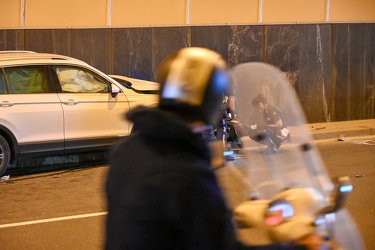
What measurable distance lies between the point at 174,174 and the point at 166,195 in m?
0.07

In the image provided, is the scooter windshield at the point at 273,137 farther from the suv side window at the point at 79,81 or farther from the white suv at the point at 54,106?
the suv side window at the point at 79,81

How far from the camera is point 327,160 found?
11352 mm

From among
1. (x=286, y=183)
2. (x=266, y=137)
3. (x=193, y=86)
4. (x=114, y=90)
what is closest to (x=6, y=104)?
(x=114, y=90)

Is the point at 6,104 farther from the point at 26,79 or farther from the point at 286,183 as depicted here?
the point at 286,183

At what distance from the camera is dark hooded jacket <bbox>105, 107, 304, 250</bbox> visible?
211 cm

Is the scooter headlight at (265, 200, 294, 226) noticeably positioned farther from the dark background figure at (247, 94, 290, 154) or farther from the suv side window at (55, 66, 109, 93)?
the suv side window at (55, 66, 109, 93)

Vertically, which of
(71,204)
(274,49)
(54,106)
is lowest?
(71,204)

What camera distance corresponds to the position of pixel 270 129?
296cm

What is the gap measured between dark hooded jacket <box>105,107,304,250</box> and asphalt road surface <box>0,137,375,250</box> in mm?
3424

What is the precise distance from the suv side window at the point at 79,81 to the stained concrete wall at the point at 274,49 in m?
4.39

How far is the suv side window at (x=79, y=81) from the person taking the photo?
1068 centimetres

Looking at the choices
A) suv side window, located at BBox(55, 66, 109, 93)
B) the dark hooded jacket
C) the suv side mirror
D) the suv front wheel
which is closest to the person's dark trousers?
the dark hooded jacket

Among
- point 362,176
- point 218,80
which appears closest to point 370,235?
point 362,176

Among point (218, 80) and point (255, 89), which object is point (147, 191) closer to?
point (218, 80)
